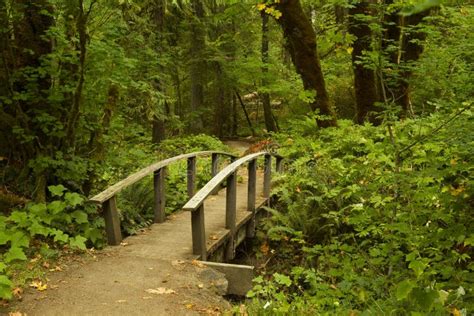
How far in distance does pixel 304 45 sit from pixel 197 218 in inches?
268

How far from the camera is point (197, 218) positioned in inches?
237

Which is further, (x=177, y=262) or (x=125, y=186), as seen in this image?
(x=125, y=186)

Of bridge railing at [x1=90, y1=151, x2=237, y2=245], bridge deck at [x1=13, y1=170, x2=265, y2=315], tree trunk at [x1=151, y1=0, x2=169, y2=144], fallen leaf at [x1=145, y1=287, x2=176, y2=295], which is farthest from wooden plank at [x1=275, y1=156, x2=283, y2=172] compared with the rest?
fallen leaf at [x1=145, y1=287, x2=176, y2=295]

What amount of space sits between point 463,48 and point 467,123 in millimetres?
1733

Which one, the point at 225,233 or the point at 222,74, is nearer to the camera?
the point at 225,233

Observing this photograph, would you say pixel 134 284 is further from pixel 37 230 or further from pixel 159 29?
pixel 159 29

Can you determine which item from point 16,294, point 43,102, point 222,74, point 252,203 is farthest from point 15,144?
point 222,74

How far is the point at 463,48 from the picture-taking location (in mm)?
5395

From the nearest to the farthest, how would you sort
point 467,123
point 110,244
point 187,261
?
point 467,123 → point 187,261 → point 110,244

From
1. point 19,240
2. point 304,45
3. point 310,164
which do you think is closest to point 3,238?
point 19,240

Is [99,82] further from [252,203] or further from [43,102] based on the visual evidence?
[252,203]

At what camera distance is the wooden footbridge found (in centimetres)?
452

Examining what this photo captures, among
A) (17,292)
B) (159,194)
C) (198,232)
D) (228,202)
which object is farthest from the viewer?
(159,194)

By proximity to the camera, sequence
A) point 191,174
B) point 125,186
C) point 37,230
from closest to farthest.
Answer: point 37,230 < point 125,186 < point 191,174
